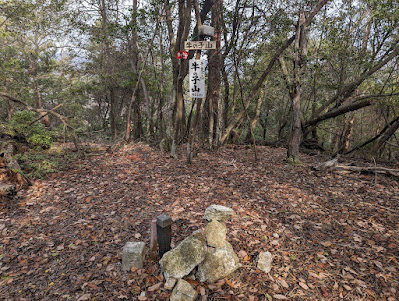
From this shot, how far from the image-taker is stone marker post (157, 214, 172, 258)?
9.21ft

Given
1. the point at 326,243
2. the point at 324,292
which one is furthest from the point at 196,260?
the point at 326,243

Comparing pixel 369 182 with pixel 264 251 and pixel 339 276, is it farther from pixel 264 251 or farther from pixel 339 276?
pixel 264 251

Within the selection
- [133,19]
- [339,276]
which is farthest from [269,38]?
[339,276]

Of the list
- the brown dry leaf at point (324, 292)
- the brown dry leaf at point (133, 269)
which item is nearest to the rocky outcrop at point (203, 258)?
the brown dry leaf at point (133, 269)

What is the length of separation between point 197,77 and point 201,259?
4362 millimetres

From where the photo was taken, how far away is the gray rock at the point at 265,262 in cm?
289

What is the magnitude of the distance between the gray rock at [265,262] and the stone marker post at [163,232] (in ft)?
4.29

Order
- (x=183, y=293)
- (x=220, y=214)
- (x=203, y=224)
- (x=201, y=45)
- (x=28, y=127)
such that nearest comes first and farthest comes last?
(x=183, y=293) → (x=220, y=214) → (x=203, y=224) → (x=201, y=45) → (x=28, y=127)

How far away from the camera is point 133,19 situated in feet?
25.2

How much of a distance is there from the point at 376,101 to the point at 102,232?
30.2 ft

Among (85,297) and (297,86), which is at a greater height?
(297,86)

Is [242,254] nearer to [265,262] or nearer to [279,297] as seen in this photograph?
[265,262]

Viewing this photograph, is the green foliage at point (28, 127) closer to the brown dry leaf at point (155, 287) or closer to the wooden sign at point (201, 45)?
the wooden sign at point (201, 45)

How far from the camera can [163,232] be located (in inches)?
111
